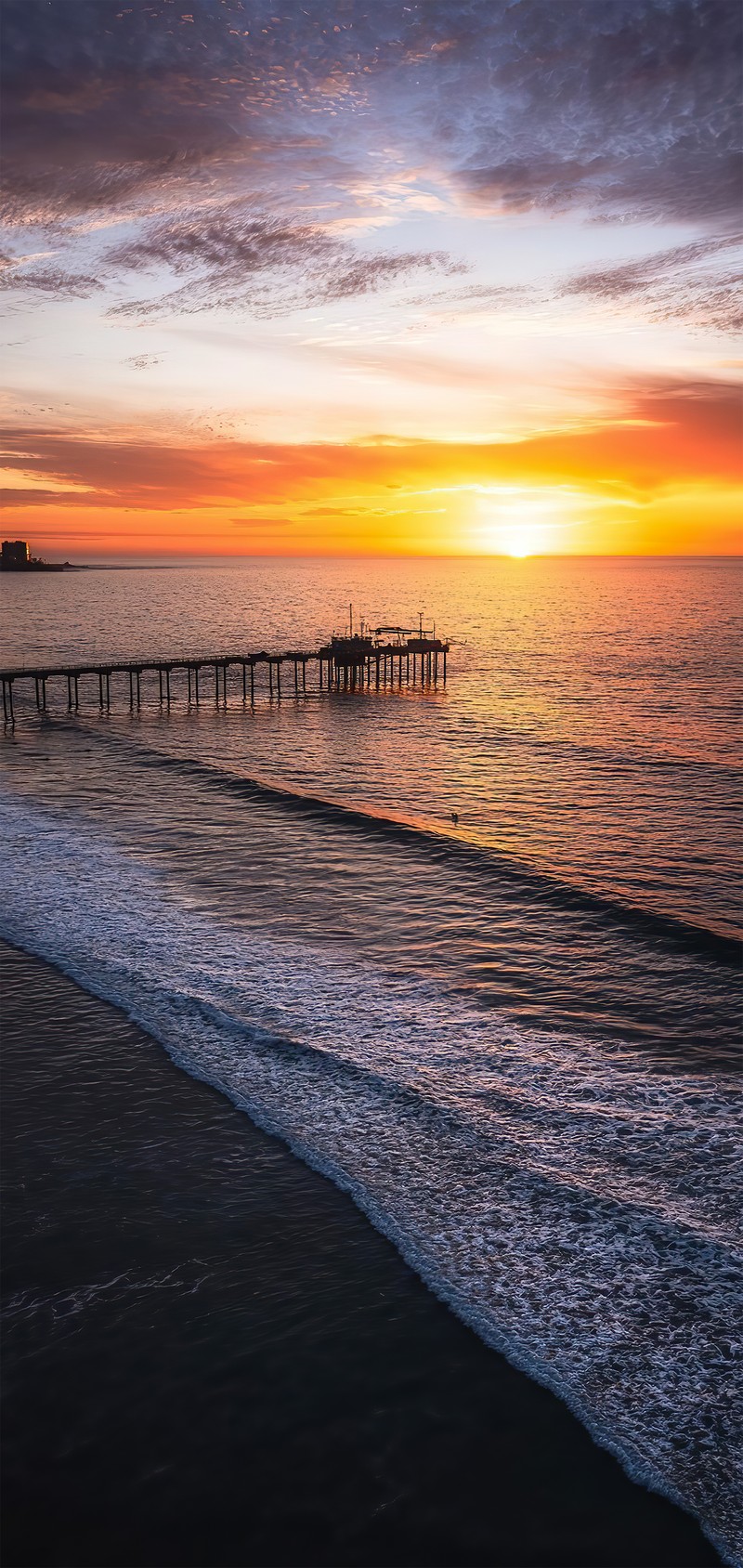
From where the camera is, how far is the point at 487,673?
3659 inches

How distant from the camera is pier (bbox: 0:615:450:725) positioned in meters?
68.0

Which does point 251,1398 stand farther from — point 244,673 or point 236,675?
point 236,675

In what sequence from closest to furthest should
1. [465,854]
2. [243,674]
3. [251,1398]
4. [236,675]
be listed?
[251,1398] < [465,854] < [243,674] < [236,675]

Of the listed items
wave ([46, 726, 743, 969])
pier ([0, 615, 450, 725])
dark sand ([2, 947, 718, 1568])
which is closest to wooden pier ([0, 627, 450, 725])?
pier ([0, 615, 450, 725])

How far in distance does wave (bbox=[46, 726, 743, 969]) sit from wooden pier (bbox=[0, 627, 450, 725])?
19.0 m

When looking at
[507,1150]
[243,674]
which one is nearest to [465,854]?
[507,1150]

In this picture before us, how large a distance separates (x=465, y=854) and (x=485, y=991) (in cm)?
1183

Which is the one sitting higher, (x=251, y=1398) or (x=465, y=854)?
(x=465, y=854)

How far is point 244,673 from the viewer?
258ft

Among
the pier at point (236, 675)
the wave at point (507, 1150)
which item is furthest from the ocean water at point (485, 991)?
the pier at point (236, 675)

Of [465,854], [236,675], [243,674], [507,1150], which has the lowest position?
[507,1150]

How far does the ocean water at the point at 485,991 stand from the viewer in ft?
37.8

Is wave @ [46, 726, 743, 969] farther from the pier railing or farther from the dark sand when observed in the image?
the pier railing

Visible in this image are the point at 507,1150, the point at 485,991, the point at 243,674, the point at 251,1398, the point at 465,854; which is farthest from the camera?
the point at 243,674
